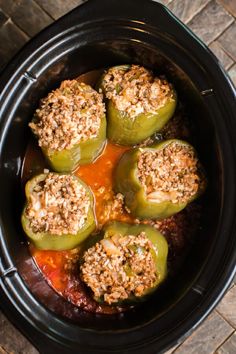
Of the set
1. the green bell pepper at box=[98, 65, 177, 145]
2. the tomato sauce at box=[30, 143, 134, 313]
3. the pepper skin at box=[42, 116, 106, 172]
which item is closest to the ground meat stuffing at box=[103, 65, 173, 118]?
the green bell pepper at box=[98, 65, 177, 145]

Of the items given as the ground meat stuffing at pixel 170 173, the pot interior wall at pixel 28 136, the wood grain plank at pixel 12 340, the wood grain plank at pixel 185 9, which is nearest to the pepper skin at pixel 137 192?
the ground meat stuffing at pixel 170 173

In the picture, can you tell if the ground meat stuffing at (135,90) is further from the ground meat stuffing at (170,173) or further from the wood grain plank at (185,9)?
the wood grain plank at (185,9)

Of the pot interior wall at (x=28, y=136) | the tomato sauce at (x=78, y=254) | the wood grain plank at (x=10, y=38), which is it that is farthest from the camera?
the wood grain plank at (x=10, y=38)

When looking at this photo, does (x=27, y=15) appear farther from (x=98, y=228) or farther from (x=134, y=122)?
(x=98, y=228)

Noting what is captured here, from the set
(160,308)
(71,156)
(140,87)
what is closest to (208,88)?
(140,87)

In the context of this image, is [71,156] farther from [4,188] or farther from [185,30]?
[185,30]
